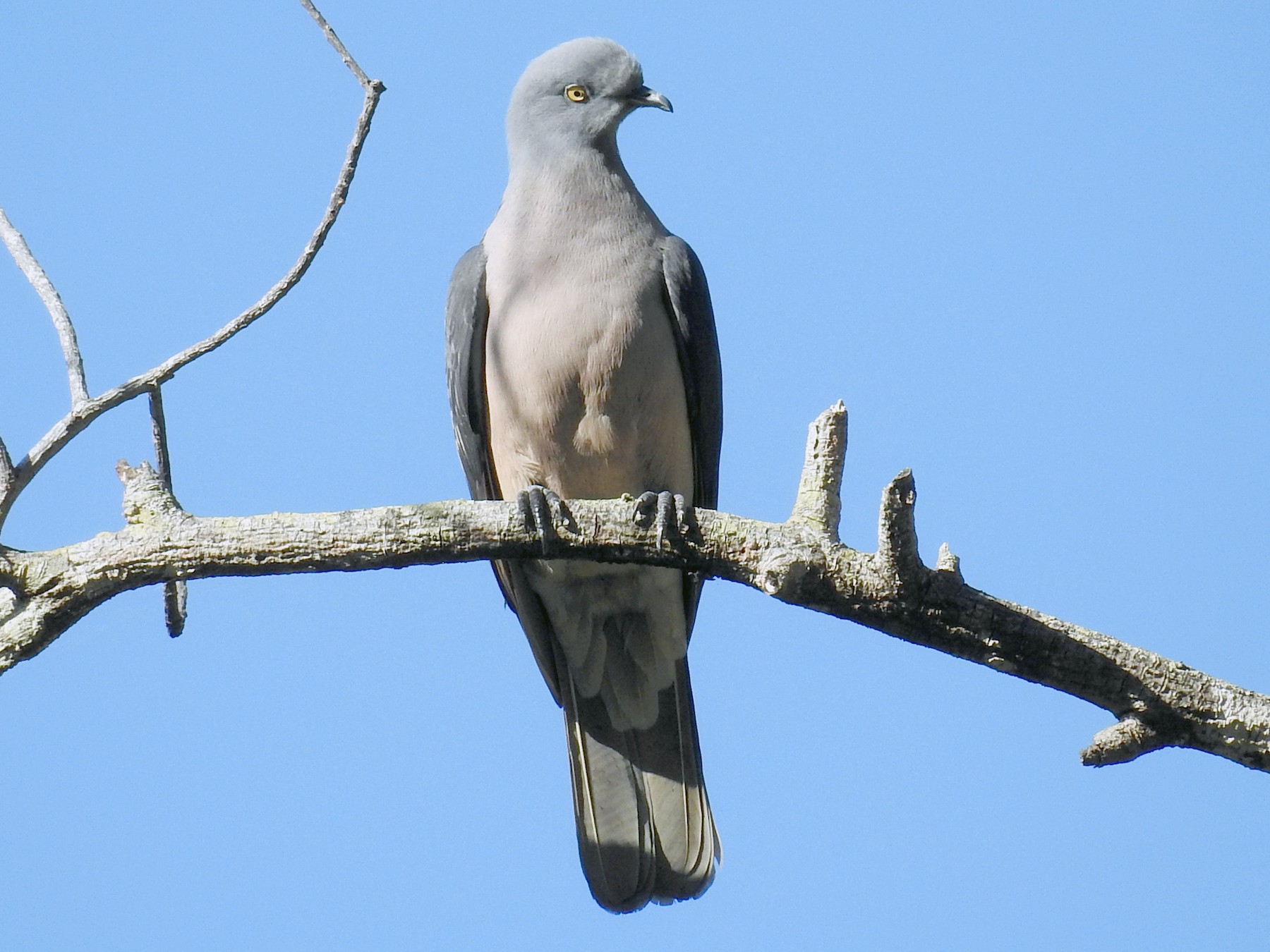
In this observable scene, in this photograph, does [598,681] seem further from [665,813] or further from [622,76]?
[622,76]

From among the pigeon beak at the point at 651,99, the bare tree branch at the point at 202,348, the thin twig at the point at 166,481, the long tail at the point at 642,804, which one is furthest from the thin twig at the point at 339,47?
the long tail at the point at 642,804

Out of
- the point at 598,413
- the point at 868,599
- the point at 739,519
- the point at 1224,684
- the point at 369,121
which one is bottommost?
the point at 1224,684

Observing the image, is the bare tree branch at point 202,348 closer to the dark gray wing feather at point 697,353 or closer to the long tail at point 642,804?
the dark gray wing feather at point 697,353

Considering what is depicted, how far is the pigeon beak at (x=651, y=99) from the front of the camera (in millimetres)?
6293

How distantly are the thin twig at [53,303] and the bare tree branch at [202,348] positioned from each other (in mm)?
78

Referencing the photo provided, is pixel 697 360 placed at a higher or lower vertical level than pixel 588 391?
higher

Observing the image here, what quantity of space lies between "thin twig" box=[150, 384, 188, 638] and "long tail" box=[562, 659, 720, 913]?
2.04m

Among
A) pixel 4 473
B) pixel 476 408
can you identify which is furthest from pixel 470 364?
pixel 4 473

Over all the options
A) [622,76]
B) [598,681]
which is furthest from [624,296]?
[598,681]

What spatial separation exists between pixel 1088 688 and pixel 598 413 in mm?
2324

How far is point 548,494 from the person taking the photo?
→ 4.45 meters

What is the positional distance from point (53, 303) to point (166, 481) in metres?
0.77

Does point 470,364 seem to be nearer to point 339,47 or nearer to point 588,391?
point 588,391

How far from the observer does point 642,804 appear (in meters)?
6.09
